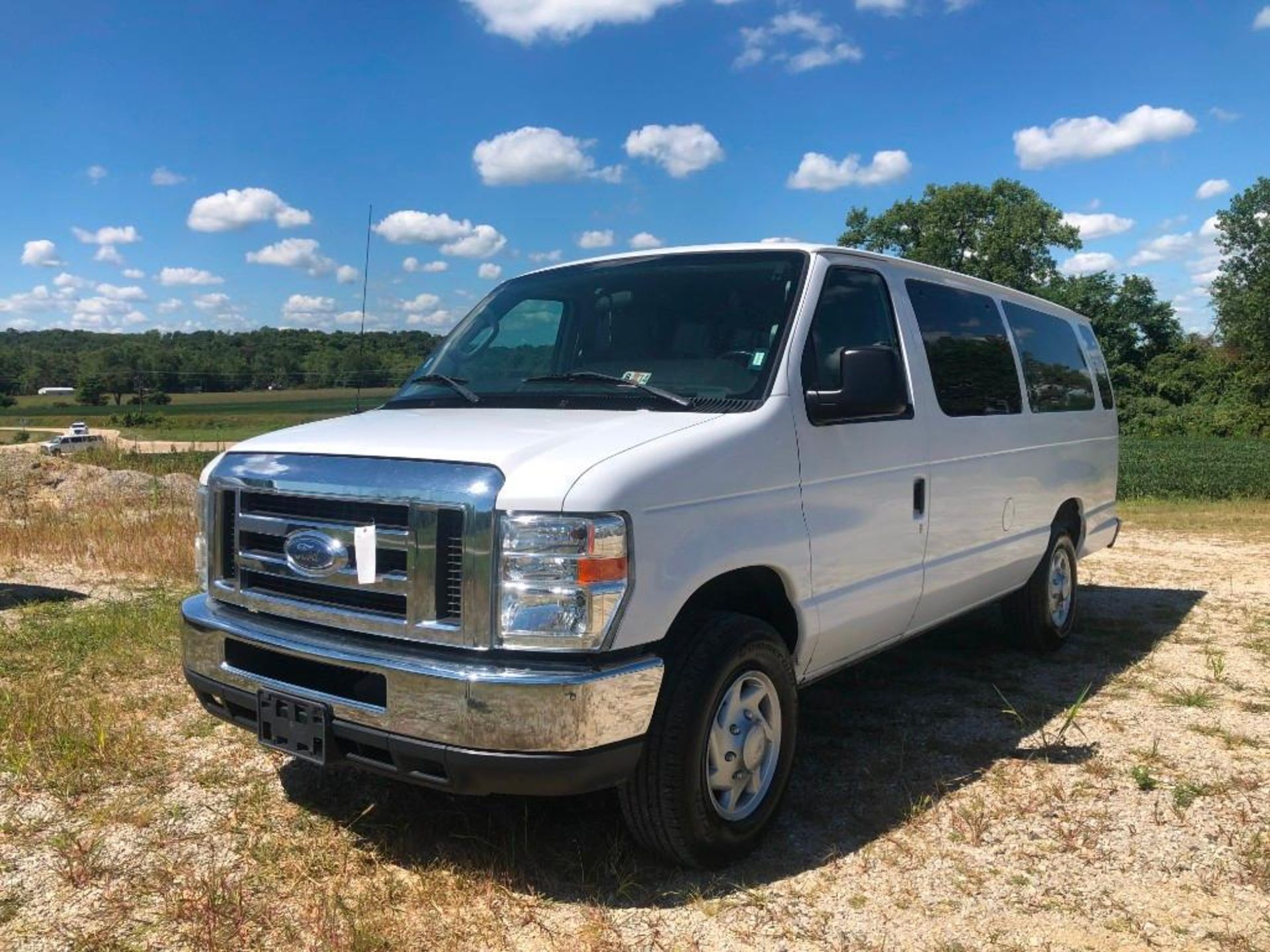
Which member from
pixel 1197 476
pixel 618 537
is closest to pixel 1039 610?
pixel 618 537

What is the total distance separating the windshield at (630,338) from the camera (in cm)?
360

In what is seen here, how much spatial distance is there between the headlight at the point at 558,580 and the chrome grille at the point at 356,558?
71 mm

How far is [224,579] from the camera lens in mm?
3479

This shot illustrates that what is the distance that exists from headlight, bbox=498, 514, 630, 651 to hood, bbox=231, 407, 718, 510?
0.25 ft

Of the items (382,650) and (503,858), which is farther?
(503,858)

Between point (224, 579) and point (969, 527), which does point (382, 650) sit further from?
point (969, 527)

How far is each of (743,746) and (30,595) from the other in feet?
22.4

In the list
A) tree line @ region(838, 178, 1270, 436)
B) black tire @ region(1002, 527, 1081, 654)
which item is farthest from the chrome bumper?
tree line @ region(838, 178, 1270, 436)

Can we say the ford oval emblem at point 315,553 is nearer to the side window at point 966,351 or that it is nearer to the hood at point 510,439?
the hood at point 510,439

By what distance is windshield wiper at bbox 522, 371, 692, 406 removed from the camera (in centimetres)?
346

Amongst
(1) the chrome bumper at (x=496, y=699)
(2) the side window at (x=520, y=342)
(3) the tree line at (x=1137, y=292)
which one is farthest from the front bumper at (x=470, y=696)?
(3) the tree line at (x=1137, y=292)

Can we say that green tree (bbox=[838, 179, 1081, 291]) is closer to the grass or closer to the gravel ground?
the grass

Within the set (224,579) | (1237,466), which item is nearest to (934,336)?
(224,579)

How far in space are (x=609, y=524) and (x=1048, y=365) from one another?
428cm
